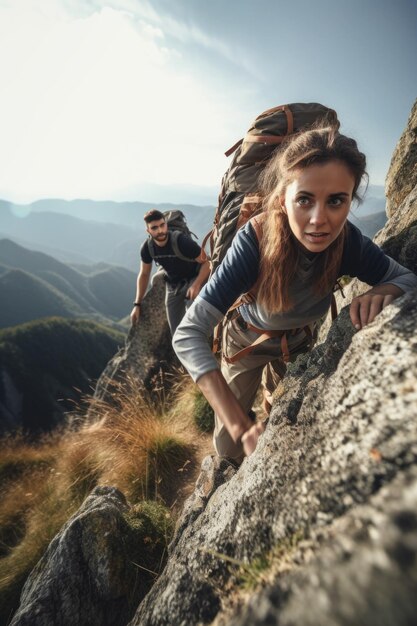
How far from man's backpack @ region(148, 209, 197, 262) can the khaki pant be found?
3.43 metres

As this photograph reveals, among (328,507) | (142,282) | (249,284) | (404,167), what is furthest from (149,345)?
(328,507)

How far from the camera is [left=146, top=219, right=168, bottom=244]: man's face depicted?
5.92 meters

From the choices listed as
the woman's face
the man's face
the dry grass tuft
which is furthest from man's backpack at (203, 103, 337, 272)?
the dry grass tuft

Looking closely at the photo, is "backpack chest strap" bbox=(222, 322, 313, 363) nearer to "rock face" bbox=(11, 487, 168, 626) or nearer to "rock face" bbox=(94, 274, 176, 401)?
"rock face" bbox=(11, 487, 168, 626)

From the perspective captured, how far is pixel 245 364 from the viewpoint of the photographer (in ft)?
10.2

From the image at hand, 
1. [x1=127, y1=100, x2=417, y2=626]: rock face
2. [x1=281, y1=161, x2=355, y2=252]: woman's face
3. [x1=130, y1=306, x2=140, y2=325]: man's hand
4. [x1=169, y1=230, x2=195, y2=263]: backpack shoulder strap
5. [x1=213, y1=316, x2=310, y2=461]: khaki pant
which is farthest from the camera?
[x1=130, y1=306, x2=140, y2=325]: man's hand

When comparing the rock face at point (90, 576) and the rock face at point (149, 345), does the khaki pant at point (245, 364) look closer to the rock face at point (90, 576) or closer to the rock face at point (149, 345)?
the rock face at point (90, 576)

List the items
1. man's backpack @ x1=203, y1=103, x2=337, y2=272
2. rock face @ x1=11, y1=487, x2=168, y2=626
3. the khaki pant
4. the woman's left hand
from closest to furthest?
the woman's left hand < rock face @ x1=11, y1=487, x2=168, y2=626 < the khaki pant < man's backpack @ x1=203, y1=103, x2=337, y2=272

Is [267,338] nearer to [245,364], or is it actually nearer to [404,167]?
[245,364]

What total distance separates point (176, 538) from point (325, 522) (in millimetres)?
1765

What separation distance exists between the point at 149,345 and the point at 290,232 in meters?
6.93

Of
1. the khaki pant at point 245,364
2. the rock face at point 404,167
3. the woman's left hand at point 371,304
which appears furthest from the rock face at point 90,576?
the rock face at point 404,167

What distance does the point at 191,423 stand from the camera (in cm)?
585

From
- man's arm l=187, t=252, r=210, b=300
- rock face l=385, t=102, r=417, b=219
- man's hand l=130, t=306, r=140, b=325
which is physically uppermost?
rock face l=385, t=102, r=417, b=219
